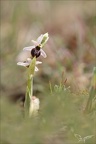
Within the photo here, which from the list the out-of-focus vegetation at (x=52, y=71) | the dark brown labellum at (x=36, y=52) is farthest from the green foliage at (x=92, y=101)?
the dark brown labellum at (x=36, y=52)

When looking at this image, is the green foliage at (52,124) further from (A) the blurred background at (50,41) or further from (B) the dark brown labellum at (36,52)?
(A) the blurred background at (50,41)

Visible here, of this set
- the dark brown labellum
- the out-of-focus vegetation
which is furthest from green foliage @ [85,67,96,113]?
the dark brown labellum

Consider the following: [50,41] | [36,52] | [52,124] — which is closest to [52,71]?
[50,41]

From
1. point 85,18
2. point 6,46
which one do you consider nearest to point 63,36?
point 85,18

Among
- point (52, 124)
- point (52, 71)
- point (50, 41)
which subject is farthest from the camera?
point (50, 41)

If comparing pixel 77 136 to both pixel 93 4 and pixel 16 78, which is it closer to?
Result: pixel 16 78

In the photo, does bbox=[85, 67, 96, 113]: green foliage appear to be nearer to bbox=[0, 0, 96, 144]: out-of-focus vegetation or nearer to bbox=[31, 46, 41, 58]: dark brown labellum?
bbox=[0, 0, 96, 144]: out-of-focus vegetation

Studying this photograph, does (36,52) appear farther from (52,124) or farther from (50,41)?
(50,41)
